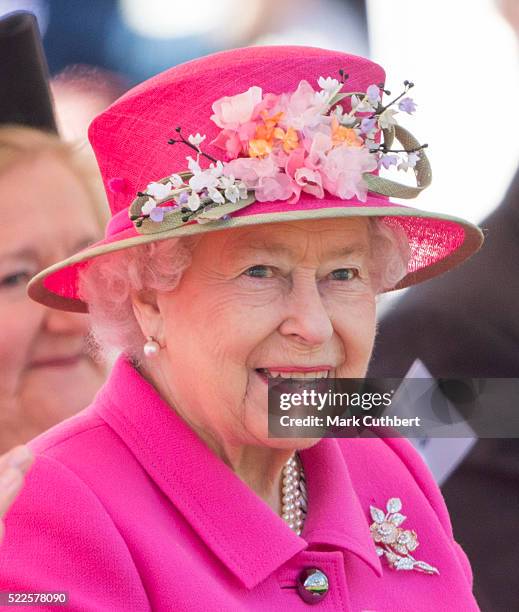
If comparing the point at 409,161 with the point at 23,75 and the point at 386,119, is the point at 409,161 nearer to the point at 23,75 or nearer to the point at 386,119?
the point at 386,119

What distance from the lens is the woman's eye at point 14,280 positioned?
2199 millimetres

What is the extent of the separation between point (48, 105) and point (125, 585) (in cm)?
125

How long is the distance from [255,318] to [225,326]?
5cm

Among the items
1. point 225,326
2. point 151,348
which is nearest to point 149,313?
point 151,348

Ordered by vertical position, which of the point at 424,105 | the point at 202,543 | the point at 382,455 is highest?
the point at 424,105

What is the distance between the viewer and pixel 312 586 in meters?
1.69

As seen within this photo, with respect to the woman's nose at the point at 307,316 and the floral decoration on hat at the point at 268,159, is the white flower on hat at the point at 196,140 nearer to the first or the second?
the floral decoration on hat at the point at 268,159

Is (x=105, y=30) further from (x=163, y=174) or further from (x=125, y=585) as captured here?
(x=125, y=585)

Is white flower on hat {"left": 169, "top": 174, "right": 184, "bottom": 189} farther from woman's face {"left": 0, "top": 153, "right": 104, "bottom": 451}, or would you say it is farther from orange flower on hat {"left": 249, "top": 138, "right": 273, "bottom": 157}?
woman's face {"left": 0, "top": 153, "right": 104, "bottom": 451}

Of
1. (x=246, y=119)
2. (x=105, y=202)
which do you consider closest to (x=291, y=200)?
(x=246, y=119)

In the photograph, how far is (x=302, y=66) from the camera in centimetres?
172

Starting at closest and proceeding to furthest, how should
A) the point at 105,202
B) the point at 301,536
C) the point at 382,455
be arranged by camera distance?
the point at 301,536 → the point at 382,455 → the point at 105,202

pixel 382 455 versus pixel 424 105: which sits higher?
pixel 424 105

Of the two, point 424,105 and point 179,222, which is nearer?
point 179,222
